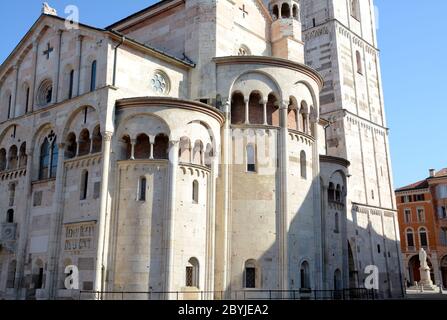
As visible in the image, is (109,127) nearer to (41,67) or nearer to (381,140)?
(41,67)

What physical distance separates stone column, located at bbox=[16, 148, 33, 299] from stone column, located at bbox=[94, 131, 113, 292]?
20.0 ft

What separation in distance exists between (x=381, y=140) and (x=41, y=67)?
1093 inches

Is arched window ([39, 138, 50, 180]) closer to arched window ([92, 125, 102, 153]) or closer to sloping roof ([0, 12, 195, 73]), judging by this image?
arched window ([92, 125, 102, 153])

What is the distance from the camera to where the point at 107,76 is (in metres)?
22.3

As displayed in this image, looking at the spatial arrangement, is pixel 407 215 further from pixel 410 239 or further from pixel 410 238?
pixel 410 239

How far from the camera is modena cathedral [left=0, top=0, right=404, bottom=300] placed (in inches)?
830

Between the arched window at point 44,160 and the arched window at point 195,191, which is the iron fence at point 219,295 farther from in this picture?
the arched window at point 44,160

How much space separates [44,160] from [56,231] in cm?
455

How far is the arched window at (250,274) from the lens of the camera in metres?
23.0

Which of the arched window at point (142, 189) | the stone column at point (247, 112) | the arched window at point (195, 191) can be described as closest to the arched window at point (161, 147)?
the arched window at point (142, 189)

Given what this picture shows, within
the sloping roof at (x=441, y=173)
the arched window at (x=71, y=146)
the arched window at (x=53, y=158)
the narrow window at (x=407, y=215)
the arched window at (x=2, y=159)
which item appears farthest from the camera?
the narrow window at (x=407, y=215)

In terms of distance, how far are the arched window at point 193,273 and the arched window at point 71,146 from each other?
310 inches

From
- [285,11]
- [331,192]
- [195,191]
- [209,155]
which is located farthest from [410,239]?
[195,191]
